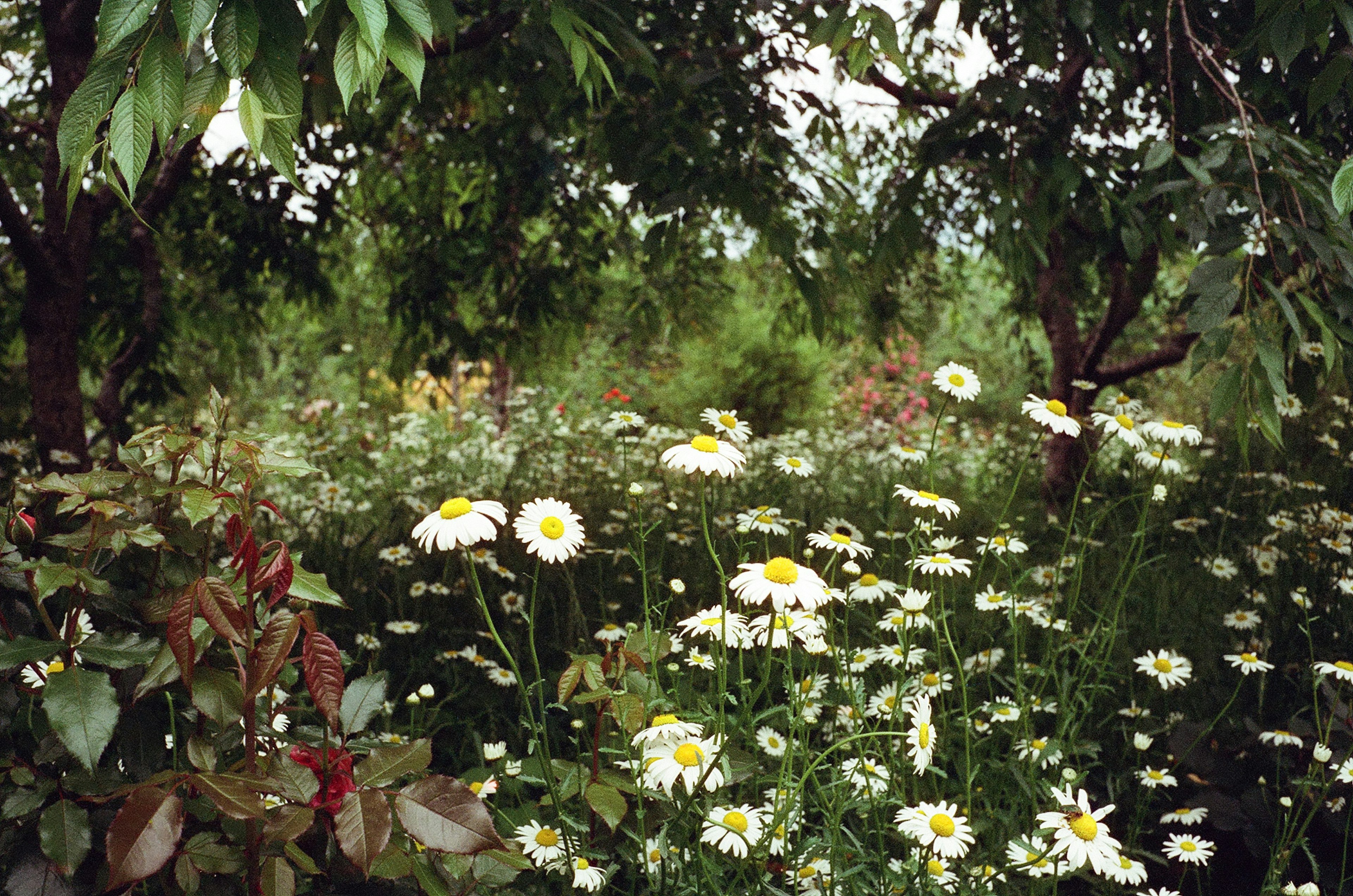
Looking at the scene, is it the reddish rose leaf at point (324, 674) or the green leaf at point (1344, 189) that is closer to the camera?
the reddish rose leaf at point (324, 674)

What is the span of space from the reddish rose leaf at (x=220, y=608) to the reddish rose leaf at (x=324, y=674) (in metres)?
0.07

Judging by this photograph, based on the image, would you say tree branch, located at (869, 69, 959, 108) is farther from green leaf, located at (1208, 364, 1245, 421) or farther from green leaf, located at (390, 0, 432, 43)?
green leaf, located at (390, 0, 432, 43)

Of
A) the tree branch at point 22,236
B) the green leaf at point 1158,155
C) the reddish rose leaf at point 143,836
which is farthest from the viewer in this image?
the tree branch at point 22,236

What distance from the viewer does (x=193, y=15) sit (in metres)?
1.02

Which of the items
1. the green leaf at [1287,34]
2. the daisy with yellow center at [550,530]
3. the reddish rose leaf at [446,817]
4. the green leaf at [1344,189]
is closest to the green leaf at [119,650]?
the reddish rose leaf at [446,817]

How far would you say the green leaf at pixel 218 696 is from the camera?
1.00 metres

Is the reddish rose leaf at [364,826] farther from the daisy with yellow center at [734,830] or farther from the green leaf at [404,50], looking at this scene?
the green leaf at [404,50]

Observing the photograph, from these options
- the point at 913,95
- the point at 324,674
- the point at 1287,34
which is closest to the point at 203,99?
the point at 324,674

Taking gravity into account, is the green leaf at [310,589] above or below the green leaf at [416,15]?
below

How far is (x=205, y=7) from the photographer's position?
1030 millimetres

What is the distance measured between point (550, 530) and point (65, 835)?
2.03ft

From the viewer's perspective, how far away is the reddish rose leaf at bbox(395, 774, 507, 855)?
0.98 metres

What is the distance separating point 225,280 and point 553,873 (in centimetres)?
299

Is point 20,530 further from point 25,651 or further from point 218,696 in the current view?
point 218,696
